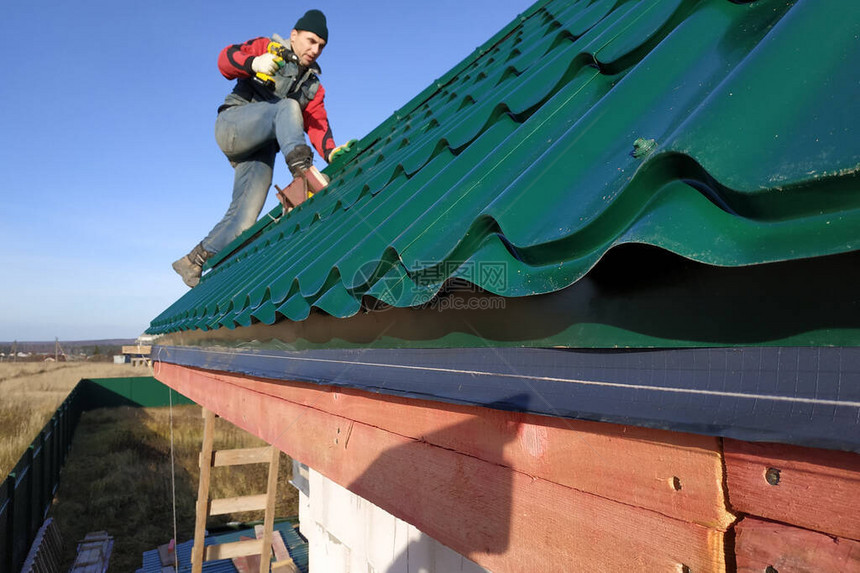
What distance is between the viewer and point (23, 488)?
934cm

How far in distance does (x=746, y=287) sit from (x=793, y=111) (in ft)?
0.81

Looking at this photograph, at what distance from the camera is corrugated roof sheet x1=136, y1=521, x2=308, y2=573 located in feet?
28.9

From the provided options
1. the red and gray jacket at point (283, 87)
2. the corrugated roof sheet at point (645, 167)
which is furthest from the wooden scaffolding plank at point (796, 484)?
the red and gray jacket at point (283, 87)

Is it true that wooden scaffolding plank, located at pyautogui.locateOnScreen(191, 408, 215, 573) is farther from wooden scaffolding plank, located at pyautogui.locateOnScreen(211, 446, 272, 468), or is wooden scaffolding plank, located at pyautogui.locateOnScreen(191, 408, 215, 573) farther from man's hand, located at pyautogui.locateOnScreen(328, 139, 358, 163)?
man's hand, located at pyautogui.locateOnScreen(328, 139, 358, 163)

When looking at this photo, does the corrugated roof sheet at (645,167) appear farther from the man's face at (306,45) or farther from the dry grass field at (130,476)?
the dry grass field at (130,476)

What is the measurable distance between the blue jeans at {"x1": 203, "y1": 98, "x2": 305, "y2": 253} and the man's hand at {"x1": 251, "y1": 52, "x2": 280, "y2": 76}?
38 cm

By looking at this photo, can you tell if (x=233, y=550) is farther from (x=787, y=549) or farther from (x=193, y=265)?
(x=787, y=549)

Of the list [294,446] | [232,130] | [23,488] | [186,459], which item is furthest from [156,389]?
[294,446]

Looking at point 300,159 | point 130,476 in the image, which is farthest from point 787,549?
point 130,476

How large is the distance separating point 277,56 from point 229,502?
210 inches

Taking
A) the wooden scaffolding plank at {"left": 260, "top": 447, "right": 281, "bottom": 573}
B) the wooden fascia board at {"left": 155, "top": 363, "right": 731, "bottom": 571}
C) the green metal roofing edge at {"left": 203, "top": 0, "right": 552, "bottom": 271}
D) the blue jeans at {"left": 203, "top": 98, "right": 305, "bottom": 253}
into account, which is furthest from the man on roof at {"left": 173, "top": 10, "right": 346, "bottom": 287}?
the wooden fascia board at {"left": 155, "top": 363, "right": 731, "bottom": 571}

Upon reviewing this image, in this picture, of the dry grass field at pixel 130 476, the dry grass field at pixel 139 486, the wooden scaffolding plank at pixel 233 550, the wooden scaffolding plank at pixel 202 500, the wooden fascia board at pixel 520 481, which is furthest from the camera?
the dry grass field at pixel 130 476

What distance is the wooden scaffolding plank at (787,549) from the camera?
719mm

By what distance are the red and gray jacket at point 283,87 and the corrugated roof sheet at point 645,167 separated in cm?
476
